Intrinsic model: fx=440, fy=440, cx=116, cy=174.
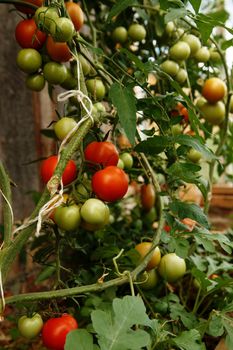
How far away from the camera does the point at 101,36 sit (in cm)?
141

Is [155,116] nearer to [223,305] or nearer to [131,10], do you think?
[223,305]

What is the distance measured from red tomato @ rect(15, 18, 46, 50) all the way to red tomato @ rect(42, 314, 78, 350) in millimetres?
531

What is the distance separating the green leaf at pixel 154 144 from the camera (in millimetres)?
795

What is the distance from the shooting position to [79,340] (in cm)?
58

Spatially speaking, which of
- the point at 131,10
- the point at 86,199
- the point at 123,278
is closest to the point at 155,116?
the point at 86,199

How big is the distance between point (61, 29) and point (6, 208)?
317 mm

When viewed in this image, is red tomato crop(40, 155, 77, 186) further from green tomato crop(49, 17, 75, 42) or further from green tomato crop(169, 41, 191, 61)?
green tomato crop(169, 41, 191, 61)

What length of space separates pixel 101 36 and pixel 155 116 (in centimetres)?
65

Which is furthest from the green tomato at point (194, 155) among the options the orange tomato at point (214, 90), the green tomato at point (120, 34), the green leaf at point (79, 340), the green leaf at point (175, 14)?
the green leaf at point (79, 340)

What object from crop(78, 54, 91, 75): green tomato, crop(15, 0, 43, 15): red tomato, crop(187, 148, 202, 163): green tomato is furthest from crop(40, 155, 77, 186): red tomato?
crop(187, 148, 202, 163): green tomato

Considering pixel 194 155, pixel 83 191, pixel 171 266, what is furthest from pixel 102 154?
pixel 194 155

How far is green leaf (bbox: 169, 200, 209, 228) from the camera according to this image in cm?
79

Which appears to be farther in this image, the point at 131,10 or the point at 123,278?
the point at 131,10

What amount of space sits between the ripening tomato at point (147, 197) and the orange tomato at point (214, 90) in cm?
39
